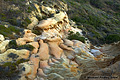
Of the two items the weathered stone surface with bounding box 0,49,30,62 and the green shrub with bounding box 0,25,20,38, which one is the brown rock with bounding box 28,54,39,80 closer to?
the weathered stone surface with bounding box 0,49,30,62

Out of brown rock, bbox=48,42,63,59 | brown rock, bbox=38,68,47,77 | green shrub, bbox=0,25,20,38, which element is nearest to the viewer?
brown rock, bbox=38,68,47,77

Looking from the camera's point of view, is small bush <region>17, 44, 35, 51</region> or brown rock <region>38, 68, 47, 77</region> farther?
small bush <region>17, 44, 35, 51</region>

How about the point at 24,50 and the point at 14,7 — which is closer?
the point at 24,50

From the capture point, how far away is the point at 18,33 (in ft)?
42.8

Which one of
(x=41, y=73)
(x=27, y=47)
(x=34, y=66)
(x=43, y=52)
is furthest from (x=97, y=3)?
(x=41, y=73)

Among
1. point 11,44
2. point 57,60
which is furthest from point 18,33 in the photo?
point 57,60

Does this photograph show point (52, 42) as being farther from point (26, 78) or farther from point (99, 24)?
point (99, 24)

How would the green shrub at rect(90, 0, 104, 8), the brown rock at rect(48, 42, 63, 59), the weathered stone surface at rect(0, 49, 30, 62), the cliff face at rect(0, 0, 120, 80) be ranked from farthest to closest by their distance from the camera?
the green shrub at rect(90, 0, 104, 8)
the brown rock at rect(48, 42, 63, 59)
the weathered stone surface at rect(0, 49, 30, 62)
the cliff face at rect(0, 0, 120, 80)

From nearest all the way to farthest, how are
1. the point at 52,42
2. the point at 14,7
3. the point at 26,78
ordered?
the point at 26,78 < the point at 52,42 < the point at 14,7

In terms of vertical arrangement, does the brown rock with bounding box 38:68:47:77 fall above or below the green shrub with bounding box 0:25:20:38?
below

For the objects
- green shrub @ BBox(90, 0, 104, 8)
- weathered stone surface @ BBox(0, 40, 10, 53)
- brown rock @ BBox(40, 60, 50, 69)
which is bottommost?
brown rock @ BBox(40, 60, 50, 69)

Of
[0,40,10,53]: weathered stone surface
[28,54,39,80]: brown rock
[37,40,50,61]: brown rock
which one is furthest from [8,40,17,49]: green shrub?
[37,40,50,61]: brown rock

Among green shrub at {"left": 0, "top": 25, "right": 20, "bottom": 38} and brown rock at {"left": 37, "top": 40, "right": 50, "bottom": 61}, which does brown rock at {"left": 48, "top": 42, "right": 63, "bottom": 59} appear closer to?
brown rock at {"left": 37, "top": 40, "right": 50, "bottom": 61}

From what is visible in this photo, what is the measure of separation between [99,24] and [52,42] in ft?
67.4
